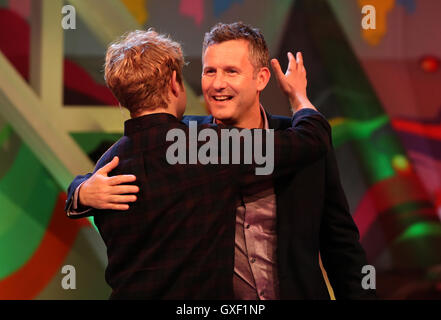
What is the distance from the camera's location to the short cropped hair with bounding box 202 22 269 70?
154cm

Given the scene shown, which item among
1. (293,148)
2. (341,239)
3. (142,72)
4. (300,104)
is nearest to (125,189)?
(142,72)

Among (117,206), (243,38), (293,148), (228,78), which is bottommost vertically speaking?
(117,206)

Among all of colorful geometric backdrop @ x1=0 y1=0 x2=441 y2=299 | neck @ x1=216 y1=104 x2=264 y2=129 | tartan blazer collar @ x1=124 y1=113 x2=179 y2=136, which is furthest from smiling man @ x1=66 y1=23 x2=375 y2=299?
colorful geometric backdrop @ x1=0 y1=0 x2=441 y2=299

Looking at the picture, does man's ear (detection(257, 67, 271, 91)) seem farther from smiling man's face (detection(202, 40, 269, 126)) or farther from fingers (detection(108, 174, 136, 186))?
fingers (detection(108, 174, 136, 186))

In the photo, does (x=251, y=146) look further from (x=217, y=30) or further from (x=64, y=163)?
(x=64, y=163)

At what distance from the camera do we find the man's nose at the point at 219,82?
4.97 feet

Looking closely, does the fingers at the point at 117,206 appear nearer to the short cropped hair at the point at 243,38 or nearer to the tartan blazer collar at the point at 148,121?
the tartan blazer collar at the point at 148,121

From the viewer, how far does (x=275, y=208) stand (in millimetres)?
1479

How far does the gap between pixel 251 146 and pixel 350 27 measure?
1631 mm

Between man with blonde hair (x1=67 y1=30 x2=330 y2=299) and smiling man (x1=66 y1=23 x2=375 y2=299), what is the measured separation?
0.29ft

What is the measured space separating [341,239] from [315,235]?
10 centimetres

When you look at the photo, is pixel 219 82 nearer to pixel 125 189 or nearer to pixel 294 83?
pixel 294 83
